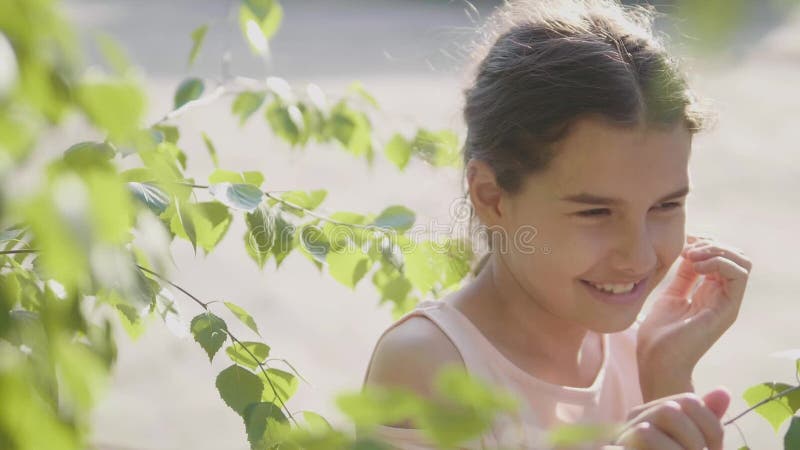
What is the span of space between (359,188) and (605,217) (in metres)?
2.93

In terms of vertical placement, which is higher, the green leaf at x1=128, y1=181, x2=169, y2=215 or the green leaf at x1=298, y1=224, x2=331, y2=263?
the green leaf at x1=128, y1=181, x2=169, y2=215

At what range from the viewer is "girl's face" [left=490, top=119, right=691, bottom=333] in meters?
1.25

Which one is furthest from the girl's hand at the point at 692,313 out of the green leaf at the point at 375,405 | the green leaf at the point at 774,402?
the green leaf at the point at 375,405

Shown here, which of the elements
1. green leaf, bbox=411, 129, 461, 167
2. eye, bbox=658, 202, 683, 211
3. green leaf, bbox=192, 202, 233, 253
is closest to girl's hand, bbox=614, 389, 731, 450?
eye, bbox=658, 202, 683, 211

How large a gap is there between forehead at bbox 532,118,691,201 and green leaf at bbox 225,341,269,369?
15.7 inches

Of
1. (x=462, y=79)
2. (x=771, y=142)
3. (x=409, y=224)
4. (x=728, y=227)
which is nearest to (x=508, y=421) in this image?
(x=409, y=224)

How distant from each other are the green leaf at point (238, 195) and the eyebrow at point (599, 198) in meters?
0.36

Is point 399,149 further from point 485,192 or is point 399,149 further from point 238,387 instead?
point 238,387

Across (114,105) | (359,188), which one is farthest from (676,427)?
(359,188)

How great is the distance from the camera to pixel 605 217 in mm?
1261

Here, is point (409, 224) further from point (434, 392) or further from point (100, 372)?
point (100, 372)

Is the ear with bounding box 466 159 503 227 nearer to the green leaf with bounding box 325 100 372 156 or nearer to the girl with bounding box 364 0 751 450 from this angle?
the girl with bounding box 364 0 751 450

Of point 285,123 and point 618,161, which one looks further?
point 285,123

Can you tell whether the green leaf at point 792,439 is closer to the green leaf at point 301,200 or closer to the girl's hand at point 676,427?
the girl's hand at point 676,427
